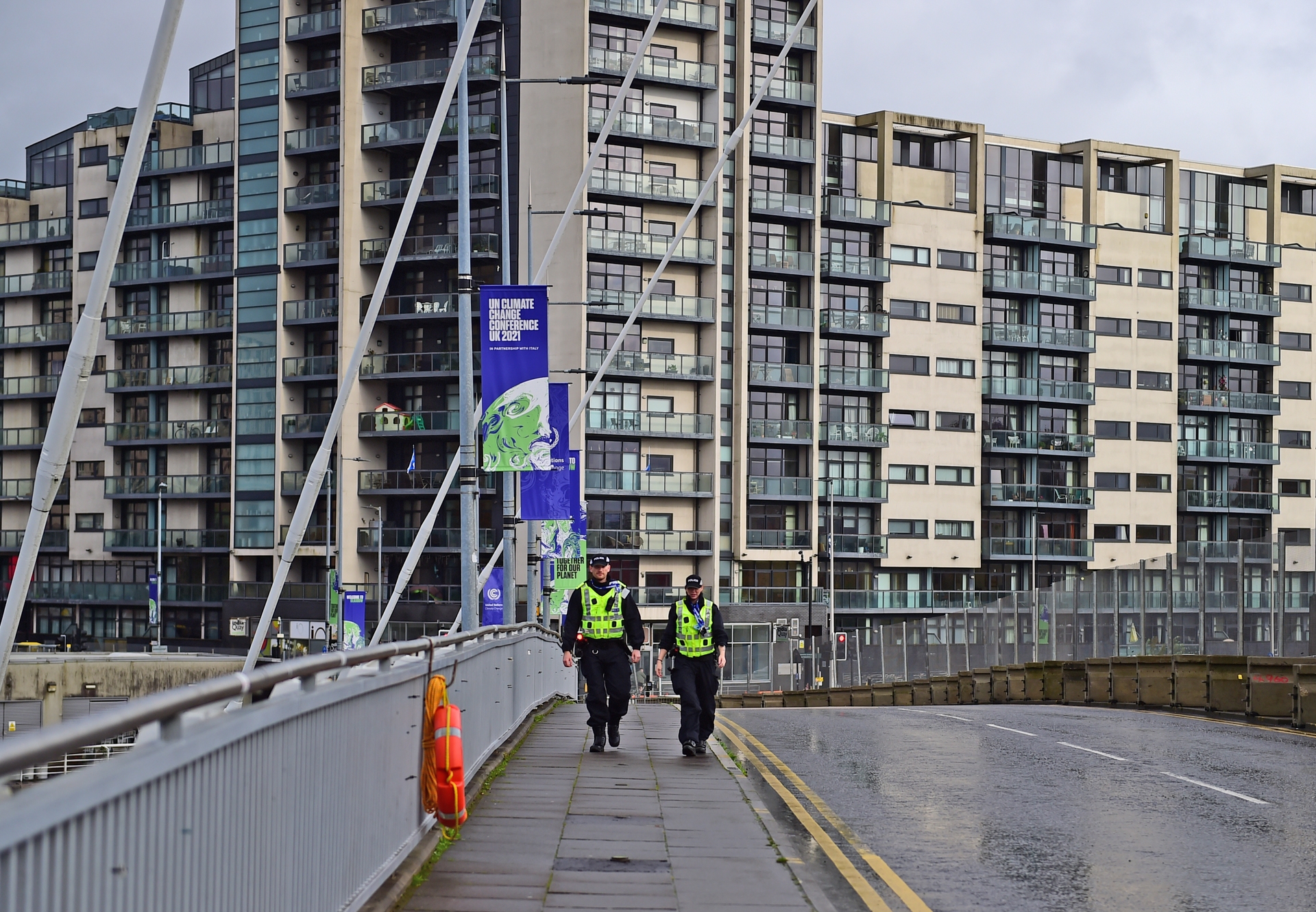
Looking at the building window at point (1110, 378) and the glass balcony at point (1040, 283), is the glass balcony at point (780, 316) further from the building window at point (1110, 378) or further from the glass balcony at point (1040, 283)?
the building window at point (1110, 378)

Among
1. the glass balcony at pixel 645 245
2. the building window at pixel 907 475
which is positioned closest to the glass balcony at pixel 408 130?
the glass balcony at pixel 645 245

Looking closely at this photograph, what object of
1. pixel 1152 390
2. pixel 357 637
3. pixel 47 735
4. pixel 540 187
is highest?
pixel 540 187

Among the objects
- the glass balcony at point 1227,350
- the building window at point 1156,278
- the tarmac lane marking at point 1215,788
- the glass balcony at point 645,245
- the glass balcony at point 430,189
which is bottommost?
the tarmac lane marking at point 1215,788

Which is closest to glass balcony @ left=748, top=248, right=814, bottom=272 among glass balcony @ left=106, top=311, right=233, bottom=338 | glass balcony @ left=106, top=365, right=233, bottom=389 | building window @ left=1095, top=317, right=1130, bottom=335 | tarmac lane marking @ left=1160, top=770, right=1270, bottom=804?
building window @ left=1095, top=317, right=1130, bottom=335

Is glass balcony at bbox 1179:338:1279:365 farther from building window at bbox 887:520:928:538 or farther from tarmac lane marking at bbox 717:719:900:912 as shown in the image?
tarmac lane marking at bbox 717:719:900:912

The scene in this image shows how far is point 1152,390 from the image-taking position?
3482 inches

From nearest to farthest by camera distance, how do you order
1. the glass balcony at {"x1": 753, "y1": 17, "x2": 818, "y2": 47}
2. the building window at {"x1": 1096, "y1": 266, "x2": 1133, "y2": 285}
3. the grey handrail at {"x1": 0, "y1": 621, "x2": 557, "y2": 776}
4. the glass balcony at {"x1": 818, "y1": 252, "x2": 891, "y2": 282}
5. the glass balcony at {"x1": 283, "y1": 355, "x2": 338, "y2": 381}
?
the grey handrail at {"x1": 0, "y1": 621, "x2": 557, "y2": 776} < the glass balcony at {"x1": 283, "y1": 355, "x2": 338, "y2": 381} < the glass balcony at {"x1": 753, "y1": 17, "x2": 818, "y2": 47} < the glass balcony at {"x1": 818, "y1": 252, "x2": 891, "y2": 282} < the building window at {"x1": 1096, "y1": 266, "x2": 1133, "y2": 285}

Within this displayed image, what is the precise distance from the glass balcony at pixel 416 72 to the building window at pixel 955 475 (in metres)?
31.0

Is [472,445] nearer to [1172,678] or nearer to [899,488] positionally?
[1172,678]

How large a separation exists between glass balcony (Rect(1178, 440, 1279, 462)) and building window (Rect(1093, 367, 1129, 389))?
526cm

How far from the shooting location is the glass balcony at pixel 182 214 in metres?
79.8

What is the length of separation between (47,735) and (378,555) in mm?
69148

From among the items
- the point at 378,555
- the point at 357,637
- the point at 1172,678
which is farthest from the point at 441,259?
the point at 1172,678

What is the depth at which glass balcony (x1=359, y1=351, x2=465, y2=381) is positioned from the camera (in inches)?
2835
